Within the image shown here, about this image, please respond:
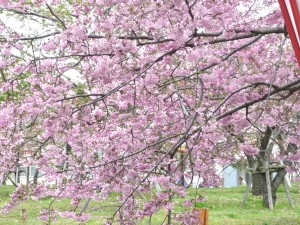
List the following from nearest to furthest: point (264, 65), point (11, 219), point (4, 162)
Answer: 1. point (4, 162)
2. point (264, 65)
3. point (11, 219)

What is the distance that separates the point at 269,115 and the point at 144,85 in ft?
Answer: 8.69

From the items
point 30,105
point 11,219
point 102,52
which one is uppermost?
point 102,52

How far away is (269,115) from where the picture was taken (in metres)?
6.95

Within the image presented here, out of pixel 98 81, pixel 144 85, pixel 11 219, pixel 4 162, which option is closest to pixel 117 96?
pixel 98 81

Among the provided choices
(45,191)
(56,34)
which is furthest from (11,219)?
(56,34)

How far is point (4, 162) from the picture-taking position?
5316mm

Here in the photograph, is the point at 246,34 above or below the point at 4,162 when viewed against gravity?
above

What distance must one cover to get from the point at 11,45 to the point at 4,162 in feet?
3.68

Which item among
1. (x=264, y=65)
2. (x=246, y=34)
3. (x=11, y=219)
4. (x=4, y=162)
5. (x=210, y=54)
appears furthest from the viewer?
(x=11, y=219)

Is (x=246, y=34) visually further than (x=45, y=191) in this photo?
No

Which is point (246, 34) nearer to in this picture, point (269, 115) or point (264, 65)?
point (264, 65)

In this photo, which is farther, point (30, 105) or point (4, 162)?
point (4, 162)

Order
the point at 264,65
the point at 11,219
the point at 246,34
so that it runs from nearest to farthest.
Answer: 1. the point at 246,34
2. the point at 264,65
3. the point at 11,219

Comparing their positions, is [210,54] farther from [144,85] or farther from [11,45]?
[11,45]
